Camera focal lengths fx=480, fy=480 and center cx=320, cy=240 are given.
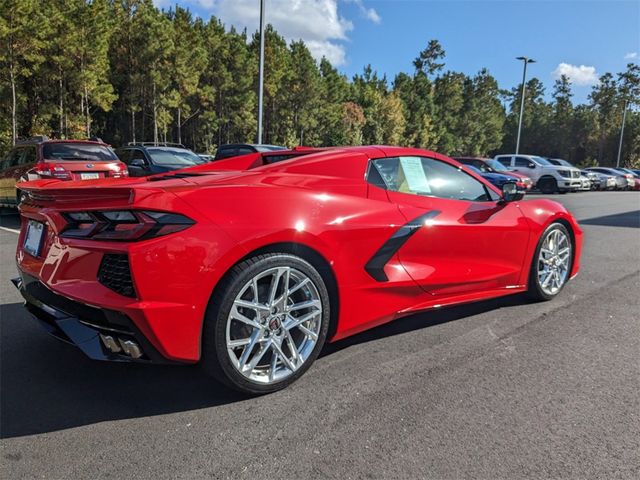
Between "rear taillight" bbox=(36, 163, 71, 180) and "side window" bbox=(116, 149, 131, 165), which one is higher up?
"side window" bbox=(116, 149, 131, 165)

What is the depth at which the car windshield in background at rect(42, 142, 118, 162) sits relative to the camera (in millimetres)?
8945

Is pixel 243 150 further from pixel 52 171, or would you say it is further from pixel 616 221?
pixel 616 221

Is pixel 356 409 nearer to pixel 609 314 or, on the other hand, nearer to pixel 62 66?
pixel 609 314

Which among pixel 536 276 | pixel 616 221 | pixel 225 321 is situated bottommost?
pixel 616 221

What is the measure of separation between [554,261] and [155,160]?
8782mm

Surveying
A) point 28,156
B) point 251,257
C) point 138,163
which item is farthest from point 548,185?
point 251,257

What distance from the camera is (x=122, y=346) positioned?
2301mm

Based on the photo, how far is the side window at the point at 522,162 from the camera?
23.3 meters

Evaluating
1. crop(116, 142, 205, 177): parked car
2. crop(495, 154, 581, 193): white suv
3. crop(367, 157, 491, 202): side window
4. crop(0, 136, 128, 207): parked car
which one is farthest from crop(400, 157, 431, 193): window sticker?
crop(495, 154, 581, 193): white suv

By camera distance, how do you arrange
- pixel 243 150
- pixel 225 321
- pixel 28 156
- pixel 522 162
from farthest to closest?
pixel 522 162 < pixel 243 150 < pixel 28 156 < pixel 225 321

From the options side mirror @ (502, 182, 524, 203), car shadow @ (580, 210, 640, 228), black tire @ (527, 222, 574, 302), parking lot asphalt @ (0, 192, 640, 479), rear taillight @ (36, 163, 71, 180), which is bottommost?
parking lot asphalt @ (0, 192, 640, 479)

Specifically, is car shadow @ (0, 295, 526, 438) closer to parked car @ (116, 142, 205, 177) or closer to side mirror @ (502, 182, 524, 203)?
side mirror @ (502, 182, 524, 203)

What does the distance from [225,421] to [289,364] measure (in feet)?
1.60

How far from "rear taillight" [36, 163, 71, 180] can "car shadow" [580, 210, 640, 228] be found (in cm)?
1064
